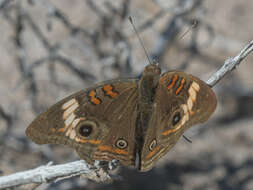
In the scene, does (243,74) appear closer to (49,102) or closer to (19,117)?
(49,102)

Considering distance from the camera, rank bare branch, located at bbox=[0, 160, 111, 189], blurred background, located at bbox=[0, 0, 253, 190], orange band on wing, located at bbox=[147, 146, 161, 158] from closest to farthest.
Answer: bare branch, located at bbox=[0, 160, 111, 189] → orange band on wing, located at bbox=[147, 146, 161, 158] → blurred background, located at bbox=[0, 0, 253, 190]

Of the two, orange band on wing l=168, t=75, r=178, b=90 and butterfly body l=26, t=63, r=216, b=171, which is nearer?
butterfly body l=26, t=63, r=216, b=171

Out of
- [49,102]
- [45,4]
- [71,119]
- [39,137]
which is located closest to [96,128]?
[71,119]

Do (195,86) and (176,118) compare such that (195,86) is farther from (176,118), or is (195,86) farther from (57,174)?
(57,174)

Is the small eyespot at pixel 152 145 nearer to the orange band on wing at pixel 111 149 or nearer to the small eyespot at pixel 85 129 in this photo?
the orange band on wing at pixel 111 149

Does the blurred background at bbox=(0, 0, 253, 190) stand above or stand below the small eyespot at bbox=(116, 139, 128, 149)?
above

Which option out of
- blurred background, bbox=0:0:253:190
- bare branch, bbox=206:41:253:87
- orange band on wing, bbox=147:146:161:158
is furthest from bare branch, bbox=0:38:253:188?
blurred background, bbox=0:0:253:190

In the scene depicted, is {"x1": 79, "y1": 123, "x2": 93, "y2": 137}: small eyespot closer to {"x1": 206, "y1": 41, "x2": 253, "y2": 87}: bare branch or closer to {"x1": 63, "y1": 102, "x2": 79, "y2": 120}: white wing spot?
{"x1": 63, "y1": 102, "x2": 79, "y2": 120}: white wing spot

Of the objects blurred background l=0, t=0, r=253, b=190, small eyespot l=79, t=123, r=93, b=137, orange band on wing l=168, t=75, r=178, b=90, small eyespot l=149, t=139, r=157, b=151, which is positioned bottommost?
small eyespot l=149, t=139, r=157, b=151
